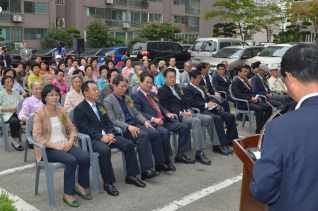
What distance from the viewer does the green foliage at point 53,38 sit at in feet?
110

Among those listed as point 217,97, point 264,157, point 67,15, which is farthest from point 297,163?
point 67,15

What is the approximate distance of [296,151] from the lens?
1841mm

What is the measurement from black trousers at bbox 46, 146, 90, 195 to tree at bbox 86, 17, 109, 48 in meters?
31.3

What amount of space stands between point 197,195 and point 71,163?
1.59 meters

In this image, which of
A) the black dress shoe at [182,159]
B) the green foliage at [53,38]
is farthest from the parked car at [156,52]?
the green foliage at [53,38]

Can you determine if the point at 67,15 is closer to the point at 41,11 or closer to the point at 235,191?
the point at 41,11

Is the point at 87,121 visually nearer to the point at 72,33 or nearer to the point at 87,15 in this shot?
the point at 72,33

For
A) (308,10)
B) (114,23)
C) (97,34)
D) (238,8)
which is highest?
(238,8)

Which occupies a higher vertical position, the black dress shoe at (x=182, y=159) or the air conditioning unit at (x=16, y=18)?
the air conditioning unit at (x=16, y=18)

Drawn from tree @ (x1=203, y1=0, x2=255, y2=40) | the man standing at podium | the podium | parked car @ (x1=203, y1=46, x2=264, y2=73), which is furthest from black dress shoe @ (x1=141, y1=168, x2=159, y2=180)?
tree @ (x1=203, y1=0, x2=255, y2=40)

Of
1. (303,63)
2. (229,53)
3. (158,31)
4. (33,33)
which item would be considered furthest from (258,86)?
(33,33)

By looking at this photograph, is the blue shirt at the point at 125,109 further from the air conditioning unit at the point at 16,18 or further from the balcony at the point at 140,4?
the balcony at the point at 140,4

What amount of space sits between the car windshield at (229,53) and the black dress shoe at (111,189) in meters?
13.0

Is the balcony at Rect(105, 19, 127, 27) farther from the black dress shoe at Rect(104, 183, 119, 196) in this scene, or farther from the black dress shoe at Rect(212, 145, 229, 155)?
the black dress shoe at Rect(104, 183, 119, 196)
